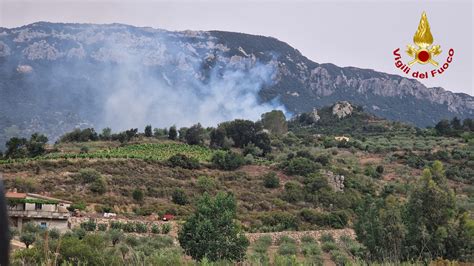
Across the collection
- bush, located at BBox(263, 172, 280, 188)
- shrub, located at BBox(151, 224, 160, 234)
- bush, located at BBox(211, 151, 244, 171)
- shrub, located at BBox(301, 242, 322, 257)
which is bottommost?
shrub, located at BBox(151, 224, 160, 234)

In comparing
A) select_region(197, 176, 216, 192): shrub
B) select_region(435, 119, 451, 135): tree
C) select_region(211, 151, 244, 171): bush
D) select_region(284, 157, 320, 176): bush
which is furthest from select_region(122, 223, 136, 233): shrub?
select_region(435, 119, 451, 135): tree

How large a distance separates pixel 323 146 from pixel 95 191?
28.0 meters

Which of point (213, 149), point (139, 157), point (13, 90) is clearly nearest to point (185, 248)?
point (139, 157)

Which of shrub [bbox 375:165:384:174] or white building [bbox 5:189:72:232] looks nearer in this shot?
white building [bbox 5:189:72:232]

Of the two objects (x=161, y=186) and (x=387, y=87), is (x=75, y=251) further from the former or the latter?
(x=387, y=87)

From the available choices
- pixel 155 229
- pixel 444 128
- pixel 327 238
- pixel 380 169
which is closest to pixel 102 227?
pixel 155 229

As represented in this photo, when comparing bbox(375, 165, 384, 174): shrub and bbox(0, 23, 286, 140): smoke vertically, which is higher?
bbox(0, 23, 286, 140): smoke

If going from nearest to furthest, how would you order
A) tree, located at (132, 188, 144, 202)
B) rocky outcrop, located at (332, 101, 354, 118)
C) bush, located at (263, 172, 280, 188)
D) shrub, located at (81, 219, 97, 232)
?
shrub, located at (81, 219, 97, 232) → tree, located at (132, 188, 144, 202) → bush, located at (263, 172, 280, 188) → rocky outcrop, located at (332, 101, 354, 118)

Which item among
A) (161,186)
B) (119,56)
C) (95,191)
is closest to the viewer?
(95,191)

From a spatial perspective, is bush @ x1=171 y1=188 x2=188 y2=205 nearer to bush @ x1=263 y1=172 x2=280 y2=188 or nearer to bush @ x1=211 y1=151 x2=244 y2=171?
bush @ x1=263 y1=172 x2=280 y2=188

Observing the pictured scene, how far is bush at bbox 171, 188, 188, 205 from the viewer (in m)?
32.3

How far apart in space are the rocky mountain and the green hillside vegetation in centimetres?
3361

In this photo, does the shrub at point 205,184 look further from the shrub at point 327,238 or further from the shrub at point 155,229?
the shrub at point 327,238

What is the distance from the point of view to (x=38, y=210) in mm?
24797
